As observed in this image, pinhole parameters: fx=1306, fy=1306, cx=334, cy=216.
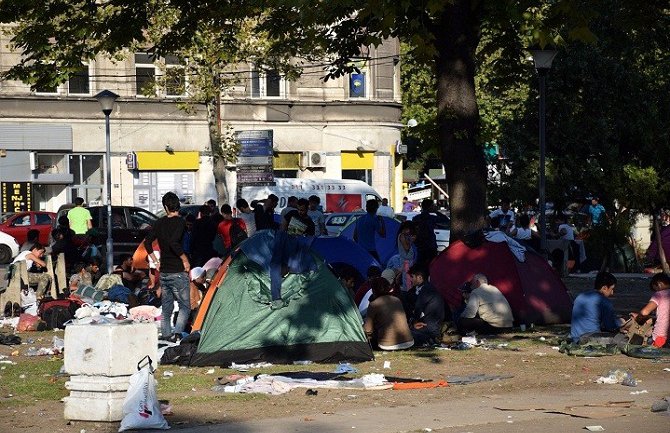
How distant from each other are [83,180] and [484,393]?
36.0 m

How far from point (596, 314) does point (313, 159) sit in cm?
3428

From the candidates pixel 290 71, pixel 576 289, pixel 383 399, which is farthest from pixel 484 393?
pixel 290 71

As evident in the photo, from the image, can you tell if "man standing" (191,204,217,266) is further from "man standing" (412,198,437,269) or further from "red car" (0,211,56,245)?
"red car" (0,211,56,245)

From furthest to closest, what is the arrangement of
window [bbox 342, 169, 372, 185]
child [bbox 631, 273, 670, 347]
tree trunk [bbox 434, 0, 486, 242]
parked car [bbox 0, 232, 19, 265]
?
window [bbox 342, 169, 372, 185] → parked car [bbox 0, 232, 19, 265] → tree trunk [bbox 434, 0, 486, 242] → child [bbox 631, 273, 670, 347]

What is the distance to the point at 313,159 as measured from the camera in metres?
49.4

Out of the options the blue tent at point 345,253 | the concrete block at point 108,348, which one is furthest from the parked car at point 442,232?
the concrete block at point 108,348

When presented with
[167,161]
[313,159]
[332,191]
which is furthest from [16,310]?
[313,159]

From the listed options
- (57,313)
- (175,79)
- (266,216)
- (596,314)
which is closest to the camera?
(596,314)

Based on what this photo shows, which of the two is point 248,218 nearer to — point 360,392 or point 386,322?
point 386,322

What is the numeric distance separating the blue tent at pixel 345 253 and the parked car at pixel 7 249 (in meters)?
18.7

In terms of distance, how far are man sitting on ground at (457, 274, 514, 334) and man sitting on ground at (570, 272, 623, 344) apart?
1.94m

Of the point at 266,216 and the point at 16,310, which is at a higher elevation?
the point at 266,216

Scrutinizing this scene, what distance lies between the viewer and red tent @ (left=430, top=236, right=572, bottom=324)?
18.5 metres

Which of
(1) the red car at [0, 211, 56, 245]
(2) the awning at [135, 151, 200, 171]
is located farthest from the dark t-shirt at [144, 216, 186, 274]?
(2) the awning at [135, 151, 200, 171]
